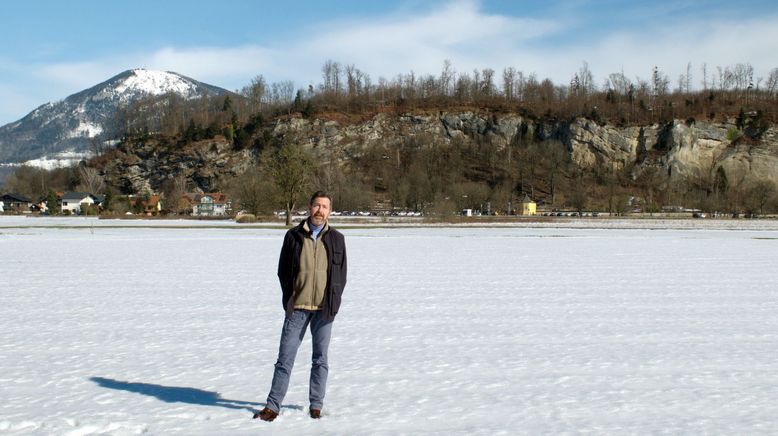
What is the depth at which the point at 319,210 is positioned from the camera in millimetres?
5867

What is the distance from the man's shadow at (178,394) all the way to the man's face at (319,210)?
2.05m

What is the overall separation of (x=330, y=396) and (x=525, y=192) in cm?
12449

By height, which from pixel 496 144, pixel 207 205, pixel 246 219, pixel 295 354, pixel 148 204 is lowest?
pixel 295 354

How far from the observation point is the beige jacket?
5875 mm

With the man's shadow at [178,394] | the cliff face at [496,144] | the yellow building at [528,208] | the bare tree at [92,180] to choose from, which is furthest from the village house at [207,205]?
the man's shadow at [178,394]

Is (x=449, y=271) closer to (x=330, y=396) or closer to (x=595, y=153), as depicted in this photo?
(x=330, y=396)

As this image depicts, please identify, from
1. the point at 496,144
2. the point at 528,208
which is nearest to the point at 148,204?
the point at 528,208

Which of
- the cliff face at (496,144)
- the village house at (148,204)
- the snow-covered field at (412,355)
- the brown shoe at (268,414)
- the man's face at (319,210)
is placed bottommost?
the snow-covered field at (412,355)

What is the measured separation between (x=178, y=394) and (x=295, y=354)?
183 centimetres

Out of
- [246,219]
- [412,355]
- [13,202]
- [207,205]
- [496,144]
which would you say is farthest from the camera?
[496,144]

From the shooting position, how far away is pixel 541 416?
6.14 meters

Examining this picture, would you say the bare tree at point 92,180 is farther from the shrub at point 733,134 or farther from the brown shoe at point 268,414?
the brown shoe at point 268,414

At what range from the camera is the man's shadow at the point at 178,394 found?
21.3 ft

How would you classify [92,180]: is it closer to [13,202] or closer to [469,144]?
[13,202]
